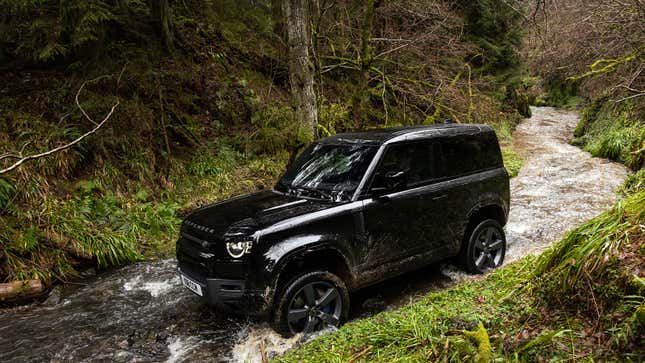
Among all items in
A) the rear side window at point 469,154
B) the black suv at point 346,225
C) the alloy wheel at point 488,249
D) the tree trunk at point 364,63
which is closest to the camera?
the black suv at point 346,225

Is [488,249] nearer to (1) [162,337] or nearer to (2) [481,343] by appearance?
(2) [481,343]

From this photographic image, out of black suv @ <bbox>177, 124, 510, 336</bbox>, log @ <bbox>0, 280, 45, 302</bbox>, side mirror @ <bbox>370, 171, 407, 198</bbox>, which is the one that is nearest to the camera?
black suv @ <bbox>177, 124, 510, 336</bbox>

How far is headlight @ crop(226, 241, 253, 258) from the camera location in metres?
4.04

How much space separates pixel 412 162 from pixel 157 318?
12.0ft

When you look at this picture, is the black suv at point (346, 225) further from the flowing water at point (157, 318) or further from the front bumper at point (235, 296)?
the flowing water at point (157, 318)

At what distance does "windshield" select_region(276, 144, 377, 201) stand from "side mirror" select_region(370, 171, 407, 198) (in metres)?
0.21

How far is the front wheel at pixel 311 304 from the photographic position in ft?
13.7

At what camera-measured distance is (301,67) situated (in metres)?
8.58

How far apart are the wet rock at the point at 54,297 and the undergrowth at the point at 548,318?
375cm

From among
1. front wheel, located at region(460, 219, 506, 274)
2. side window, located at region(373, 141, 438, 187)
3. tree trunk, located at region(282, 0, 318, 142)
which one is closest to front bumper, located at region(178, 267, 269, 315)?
side window, located at region(373, 141, 438, 187)

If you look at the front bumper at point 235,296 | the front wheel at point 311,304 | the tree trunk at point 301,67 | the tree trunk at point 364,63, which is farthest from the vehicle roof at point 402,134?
the tree trunk at point 364,63

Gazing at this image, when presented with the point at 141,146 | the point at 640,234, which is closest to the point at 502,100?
the point at 141,146

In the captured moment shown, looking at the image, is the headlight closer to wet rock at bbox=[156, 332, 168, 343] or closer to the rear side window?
wet rock at bbox=[156, 332, 168, 343]

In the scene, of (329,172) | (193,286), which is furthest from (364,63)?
(193,286)
